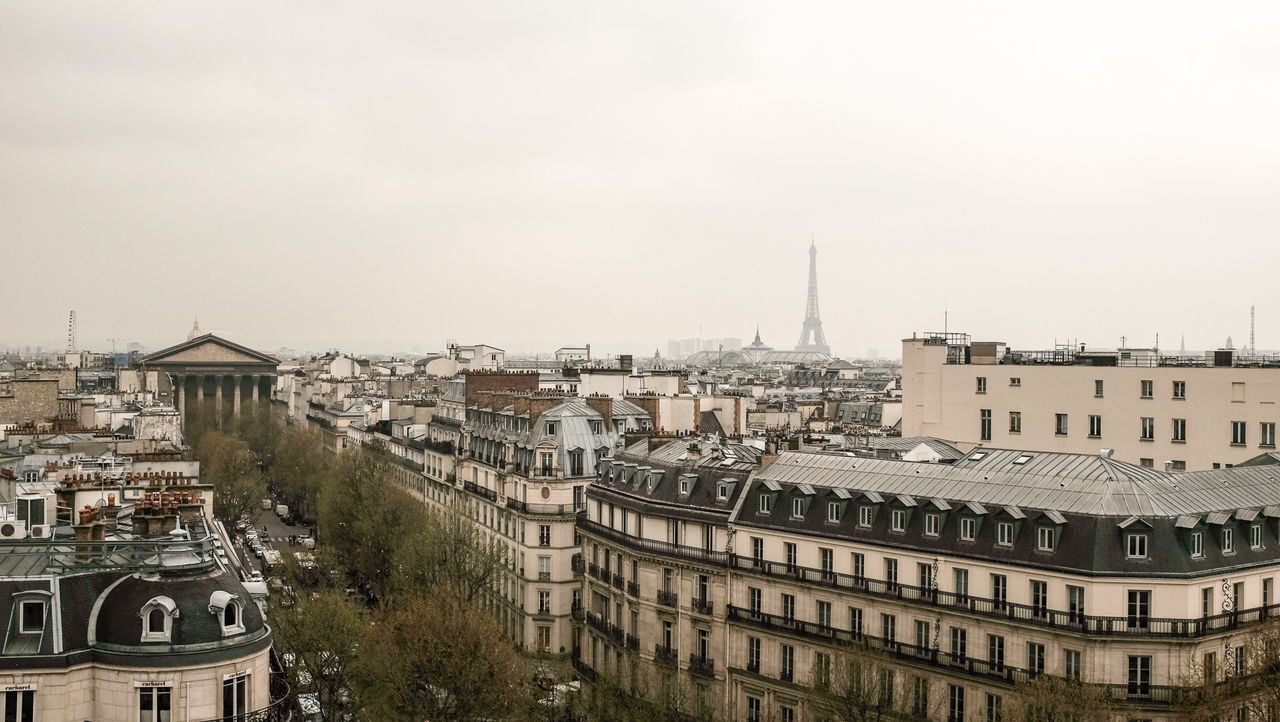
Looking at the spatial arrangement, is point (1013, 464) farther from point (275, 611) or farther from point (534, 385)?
point (534, 385)

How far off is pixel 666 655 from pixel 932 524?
40.9 feet

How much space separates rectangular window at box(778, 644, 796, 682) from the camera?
138 feet

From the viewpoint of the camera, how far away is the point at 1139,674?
1364 inches

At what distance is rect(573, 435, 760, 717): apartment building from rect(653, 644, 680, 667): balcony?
0.04m

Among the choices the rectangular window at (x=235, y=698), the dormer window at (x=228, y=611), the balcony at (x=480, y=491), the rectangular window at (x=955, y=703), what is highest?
the dormer window at (x=228, y=611)

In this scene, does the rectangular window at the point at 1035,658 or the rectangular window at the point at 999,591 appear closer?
the rectangular window at the point at 1035,658

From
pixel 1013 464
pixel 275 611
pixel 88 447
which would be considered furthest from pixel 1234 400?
pixel 88 447

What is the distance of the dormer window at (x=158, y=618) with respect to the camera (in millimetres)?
22922

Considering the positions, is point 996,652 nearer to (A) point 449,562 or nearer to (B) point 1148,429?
(B) point 1148,429

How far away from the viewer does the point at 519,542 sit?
60688mm

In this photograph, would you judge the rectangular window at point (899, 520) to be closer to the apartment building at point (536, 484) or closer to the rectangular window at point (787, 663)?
the rectangular window at point (787, 663)

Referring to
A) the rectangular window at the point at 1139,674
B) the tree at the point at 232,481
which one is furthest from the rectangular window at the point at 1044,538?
the tree at the point at 232,481

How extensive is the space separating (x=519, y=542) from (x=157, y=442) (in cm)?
2706

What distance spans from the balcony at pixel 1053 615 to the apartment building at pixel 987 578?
5 centimetres
